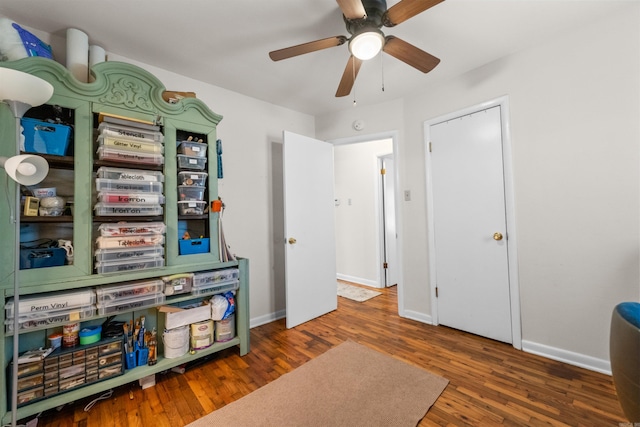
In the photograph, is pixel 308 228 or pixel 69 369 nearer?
pixel 69 369

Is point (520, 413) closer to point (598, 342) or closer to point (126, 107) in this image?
point (598, 342)

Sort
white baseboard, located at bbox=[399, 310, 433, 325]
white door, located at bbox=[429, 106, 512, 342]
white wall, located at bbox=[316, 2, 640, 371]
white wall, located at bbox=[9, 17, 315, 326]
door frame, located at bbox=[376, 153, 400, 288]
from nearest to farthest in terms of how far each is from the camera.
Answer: white wall, located at bbox=[316, 2, 640, 371], white door, located at bbox=[429, 106, 512, 342], white wall, located at bbox=[9, 17, 315, 326], white baseboard, located at bbox=[399, 310, 433, 325], door frame, located at bbox=[376, 153, 400, 288]

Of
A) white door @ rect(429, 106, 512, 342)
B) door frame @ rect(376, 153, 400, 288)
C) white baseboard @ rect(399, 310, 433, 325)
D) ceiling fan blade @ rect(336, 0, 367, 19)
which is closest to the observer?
ceiling fan blade @ rect(336, 0, 367, 19)

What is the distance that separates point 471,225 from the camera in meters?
2.48

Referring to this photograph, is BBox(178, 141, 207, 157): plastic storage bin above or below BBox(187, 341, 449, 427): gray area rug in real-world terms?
above

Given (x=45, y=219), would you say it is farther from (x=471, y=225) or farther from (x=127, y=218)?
(x=471, y=225)

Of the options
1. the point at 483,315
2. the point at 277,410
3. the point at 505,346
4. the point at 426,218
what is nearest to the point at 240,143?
the point at 426,218

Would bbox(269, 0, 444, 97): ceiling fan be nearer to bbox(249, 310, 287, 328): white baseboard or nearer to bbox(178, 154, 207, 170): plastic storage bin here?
bbox(178, 154, 207, 170): plastic storage bin

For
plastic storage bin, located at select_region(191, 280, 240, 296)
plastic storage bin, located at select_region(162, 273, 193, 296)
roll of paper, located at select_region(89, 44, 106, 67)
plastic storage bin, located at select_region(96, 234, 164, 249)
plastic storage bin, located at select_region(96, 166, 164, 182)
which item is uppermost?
roll of paper, located at select_region(89, 44, 106, 67)

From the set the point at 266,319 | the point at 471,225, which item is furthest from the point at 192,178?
the point at 471,225

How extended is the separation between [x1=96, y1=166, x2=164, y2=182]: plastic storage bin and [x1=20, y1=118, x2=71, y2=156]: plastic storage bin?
227 millimetres

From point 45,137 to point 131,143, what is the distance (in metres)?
0.42

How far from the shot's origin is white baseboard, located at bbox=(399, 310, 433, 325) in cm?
277

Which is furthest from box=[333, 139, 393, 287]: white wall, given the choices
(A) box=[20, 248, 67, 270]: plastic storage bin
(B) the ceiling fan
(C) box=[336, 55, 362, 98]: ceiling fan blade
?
(A) box=[20, 248, 67, 270]: plastic storage bin
